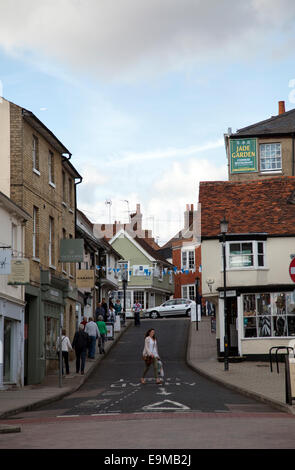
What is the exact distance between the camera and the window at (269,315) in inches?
1369

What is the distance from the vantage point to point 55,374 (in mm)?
30938

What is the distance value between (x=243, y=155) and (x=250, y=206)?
6964 mm

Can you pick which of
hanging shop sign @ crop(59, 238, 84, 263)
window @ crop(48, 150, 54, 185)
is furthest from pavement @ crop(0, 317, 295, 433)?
window @ crop(48, 150, 54, 185)

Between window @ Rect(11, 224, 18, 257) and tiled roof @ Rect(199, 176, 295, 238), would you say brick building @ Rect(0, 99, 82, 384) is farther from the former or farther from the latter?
tiled roof @ Rect(199, 176, 295, 238)

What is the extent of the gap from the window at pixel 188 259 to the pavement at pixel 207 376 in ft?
118

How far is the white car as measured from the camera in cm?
6231

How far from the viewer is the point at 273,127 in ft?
150

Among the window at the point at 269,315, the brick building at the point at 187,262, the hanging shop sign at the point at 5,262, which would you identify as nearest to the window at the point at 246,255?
the window at the point at 269,315

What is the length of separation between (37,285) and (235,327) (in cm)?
1110

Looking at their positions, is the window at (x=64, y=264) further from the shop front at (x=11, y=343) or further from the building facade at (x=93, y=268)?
the shop front at (x=11, y=343)

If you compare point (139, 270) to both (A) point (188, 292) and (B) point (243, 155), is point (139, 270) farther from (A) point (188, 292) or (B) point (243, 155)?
(B) point (243, 155)

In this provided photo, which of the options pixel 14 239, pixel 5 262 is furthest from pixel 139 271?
pixel 5 262

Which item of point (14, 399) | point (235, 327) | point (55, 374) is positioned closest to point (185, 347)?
point (235, 327)

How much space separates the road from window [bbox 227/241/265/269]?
914 centimetres
